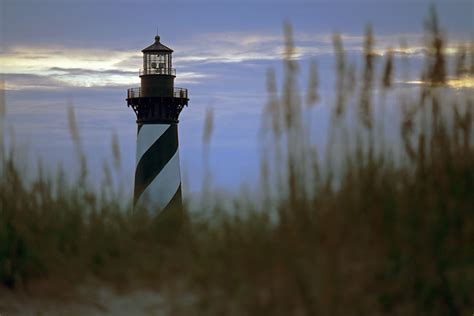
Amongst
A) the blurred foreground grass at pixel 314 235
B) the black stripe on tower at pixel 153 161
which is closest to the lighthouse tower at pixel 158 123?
the black stripe on tower at pixel 153 161

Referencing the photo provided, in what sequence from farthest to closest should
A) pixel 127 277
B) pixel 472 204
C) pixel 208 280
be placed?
pixel 127 277
pixel 472 204
pixel 208 280

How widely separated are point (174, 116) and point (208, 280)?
34.7 feet

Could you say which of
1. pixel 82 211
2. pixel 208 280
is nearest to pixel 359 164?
pixel 208 280

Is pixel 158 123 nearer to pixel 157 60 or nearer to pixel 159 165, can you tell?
pixel 159 165

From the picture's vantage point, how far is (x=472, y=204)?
9.84 ft

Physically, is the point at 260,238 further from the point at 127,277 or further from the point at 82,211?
the point at 82,211

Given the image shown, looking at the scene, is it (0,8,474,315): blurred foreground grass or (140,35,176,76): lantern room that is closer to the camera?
(0,8,474,315): blurred foreground grass

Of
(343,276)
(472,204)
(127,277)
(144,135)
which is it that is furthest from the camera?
(144,135)

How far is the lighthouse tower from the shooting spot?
12117 millimetres

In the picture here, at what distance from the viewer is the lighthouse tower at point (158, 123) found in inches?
477

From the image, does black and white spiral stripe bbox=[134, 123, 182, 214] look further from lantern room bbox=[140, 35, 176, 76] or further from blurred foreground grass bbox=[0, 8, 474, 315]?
blurred foreground grass bbox=[0, 8, 474, 315]

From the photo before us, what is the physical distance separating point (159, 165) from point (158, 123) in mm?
1041

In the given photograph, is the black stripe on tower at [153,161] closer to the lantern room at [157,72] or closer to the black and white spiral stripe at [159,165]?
the black and white spiral stripe at [159,165]

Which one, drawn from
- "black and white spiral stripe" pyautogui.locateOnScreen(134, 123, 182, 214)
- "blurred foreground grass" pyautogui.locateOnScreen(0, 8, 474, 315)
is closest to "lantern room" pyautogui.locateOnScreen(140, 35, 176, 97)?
"black and white spiral stripe" pyautogui.locateOnScreen(134, 123, 182, 214)
